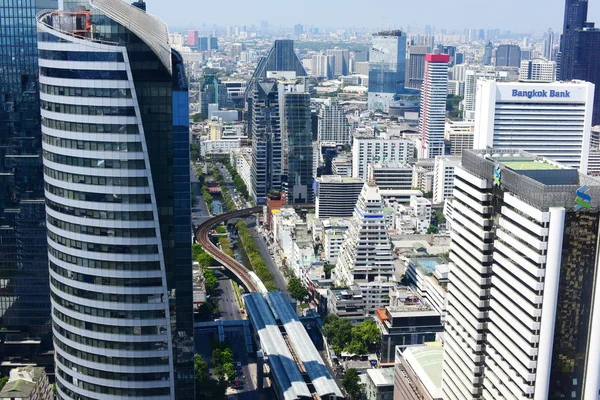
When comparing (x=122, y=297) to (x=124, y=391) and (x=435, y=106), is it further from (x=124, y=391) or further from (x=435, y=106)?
(x=435, y=106)

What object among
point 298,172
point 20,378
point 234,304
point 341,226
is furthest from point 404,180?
point 20,378

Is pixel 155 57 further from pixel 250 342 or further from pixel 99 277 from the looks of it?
pixel 250 342

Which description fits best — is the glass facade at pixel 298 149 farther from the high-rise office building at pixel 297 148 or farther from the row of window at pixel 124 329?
the row of window at pixel 124 329

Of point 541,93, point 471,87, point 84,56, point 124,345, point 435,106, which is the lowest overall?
point 124,345

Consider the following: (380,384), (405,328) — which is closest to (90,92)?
(380,384)

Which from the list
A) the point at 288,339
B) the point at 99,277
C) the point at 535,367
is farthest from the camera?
the point at 288,339

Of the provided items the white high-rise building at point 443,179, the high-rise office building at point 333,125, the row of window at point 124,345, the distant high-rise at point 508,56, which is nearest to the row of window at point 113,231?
the row of window at point 124,345

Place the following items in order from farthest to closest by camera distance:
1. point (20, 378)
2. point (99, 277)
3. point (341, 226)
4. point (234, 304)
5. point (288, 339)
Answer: point (341, 226) → point (234, 304) → point (288, 339) → point (20, 378) → point (99, 277)
